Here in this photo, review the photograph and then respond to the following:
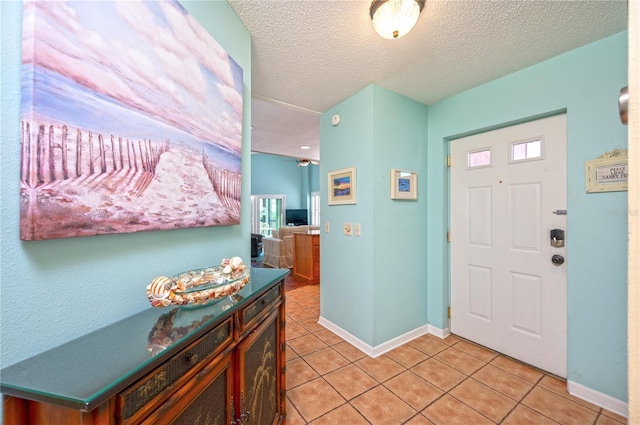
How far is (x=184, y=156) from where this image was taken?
40.2 inches

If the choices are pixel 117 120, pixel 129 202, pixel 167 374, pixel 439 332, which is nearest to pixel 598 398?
pixel 439 332

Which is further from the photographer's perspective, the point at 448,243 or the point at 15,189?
the point at 448,243

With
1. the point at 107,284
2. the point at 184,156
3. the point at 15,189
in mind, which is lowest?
the point at 107,284

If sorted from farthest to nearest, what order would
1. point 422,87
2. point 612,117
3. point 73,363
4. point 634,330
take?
point 422,87, point 612,117, point 73,363, point 634,330

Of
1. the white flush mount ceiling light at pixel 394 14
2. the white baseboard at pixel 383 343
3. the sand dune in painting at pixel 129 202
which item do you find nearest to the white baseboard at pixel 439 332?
the white baseboard at pixel 383 343

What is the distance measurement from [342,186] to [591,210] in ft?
5.88

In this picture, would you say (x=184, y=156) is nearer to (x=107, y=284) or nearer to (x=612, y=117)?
(x=107, y=284)

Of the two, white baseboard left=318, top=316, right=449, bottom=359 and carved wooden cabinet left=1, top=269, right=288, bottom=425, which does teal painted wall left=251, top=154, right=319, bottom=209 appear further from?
carved wooden cabinet left=1, top=269, right=288, bottom=425

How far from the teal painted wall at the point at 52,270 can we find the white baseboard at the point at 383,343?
5.88ft

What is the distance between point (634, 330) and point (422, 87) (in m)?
2.28

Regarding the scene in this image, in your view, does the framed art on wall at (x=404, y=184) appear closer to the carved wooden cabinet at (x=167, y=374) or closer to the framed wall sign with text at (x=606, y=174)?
the framed wall sign with text at (x=606, y=174)

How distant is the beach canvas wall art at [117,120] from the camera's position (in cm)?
62

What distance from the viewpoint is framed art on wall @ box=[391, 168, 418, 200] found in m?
2.24

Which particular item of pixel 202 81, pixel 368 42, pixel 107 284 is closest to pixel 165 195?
pixel 107 284
